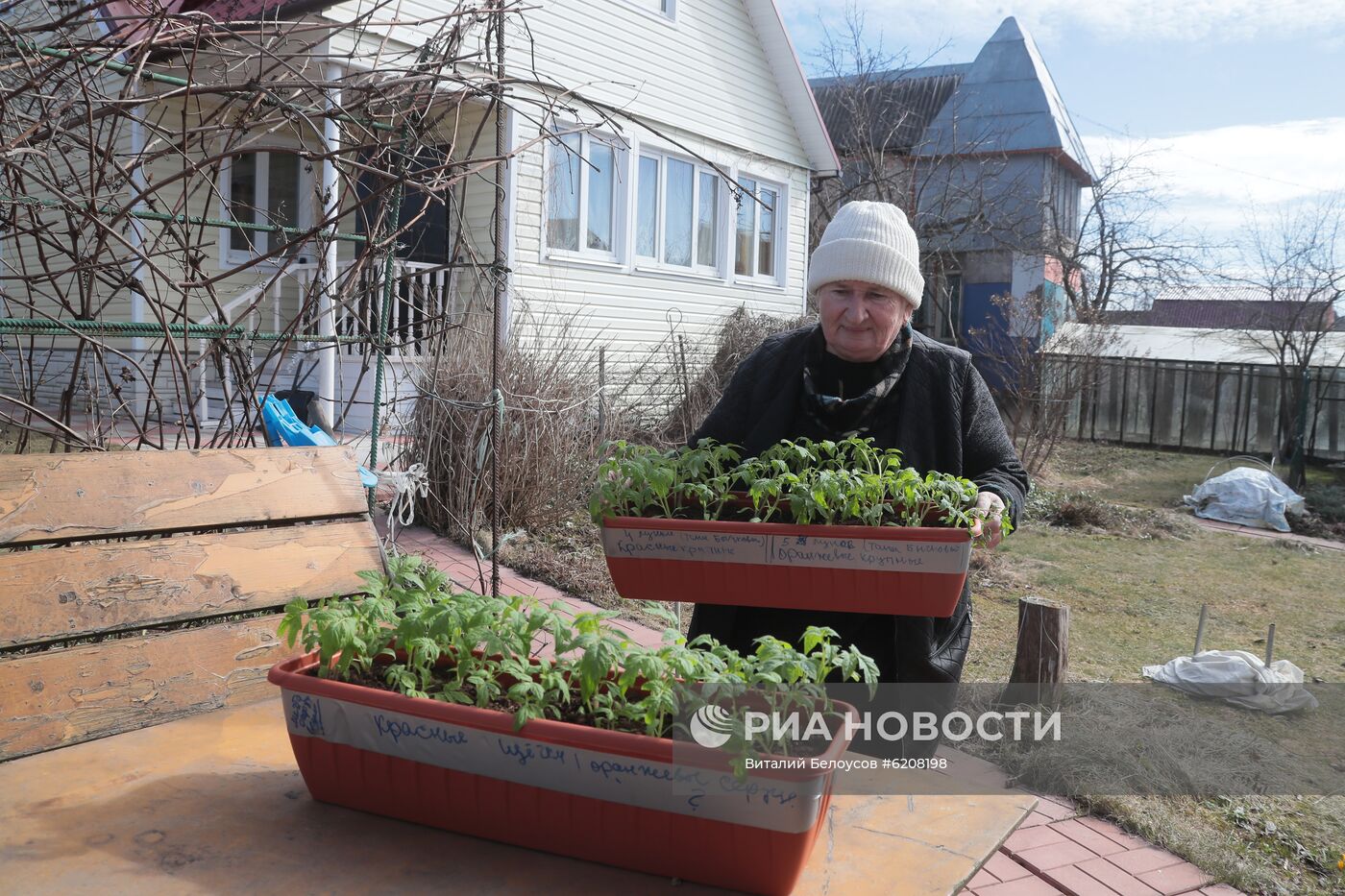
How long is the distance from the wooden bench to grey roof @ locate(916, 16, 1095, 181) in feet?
66.4

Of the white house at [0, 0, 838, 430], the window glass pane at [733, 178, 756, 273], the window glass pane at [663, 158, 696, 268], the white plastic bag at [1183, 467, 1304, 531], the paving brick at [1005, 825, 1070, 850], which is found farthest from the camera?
the window glass pane at [733, 178, 756, 273]

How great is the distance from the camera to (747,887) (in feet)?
4.26

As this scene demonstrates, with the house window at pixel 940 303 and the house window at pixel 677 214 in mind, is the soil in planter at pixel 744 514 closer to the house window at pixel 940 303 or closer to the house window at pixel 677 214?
the house window at pixel 677 214

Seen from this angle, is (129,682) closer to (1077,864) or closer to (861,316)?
(861,316)

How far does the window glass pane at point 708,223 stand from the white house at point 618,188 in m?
0.03

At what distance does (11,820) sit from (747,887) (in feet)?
3.26

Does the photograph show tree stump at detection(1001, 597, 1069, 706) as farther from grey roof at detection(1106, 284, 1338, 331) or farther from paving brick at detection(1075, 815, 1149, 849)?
grey roof at detection(1106, 284, 1338, 331)

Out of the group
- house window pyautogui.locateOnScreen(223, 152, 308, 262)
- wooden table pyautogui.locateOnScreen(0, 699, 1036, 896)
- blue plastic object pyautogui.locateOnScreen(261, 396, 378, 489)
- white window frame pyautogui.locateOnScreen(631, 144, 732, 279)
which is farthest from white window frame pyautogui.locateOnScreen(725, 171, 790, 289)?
wooden table pyautogui.locateOnScreen(0, 699, 1036, 896)

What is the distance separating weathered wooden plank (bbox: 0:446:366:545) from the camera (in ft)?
6.31

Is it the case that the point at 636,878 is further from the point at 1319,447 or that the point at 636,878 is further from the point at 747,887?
the point at 1319,447

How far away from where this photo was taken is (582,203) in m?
11.3

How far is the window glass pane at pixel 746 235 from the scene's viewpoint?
13953 millimetres

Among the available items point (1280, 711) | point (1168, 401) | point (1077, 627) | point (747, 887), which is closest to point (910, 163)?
point (1168, 401)

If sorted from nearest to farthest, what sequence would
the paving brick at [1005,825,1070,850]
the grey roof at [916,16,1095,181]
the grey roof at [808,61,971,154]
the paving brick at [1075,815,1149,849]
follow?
1. the paving brick at [1005,825,1070,850]
2. the paving brick at [1075,815,1149,849]
3. the grey roof at [808,61,971,154]
4. the grey roof at [916,16,1095,181]
